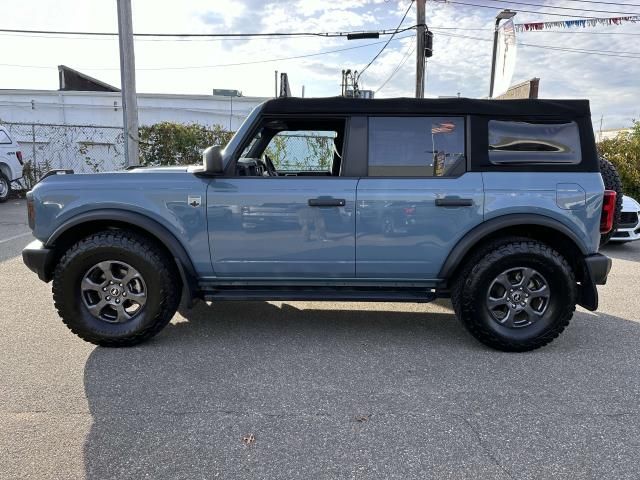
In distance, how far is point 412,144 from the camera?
3.56 m

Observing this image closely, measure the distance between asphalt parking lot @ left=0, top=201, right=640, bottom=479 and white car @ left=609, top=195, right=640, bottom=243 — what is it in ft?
12.3

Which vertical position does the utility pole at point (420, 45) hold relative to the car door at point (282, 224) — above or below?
above

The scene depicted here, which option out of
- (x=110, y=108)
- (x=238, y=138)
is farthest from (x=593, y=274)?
(x=110, y=108)

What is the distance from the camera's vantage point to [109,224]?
3605 mm

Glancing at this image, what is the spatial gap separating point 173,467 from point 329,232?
1.87m

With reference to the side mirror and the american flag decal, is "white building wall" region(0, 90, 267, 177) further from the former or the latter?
the american flag decal

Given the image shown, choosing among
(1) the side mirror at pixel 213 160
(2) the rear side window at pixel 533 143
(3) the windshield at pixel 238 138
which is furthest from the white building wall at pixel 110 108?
(2) the rear side window at pixel 533 143

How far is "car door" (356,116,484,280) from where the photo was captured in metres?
3.44

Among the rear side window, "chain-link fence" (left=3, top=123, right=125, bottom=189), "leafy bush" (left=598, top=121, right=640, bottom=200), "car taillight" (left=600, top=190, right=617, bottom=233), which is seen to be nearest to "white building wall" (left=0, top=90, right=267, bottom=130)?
"chain-link fence" (left=3, top=123, right=125, bottom=189)

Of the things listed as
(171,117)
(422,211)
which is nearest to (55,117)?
(171,117)

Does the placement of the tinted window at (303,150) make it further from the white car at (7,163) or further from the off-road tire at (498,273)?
the white car at (7,163)

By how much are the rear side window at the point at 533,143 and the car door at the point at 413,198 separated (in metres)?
0.25

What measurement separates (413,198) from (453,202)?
0.97 ft

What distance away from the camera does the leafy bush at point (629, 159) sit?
1073 cm
